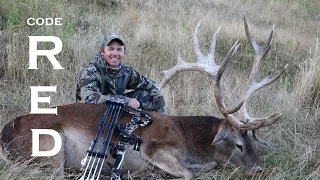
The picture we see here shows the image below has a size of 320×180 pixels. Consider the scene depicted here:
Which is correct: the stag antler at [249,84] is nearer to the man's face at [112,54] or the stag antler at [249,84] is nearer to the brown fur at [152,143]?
the brown fur at [152,143]

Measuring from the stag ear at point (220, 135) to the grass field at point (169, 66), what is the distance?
316mm

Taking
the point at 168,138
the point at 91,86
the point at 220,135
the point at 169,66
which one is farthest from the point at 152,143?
the point at 169,66

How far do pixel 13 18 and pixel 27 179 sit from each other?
4.35 metres

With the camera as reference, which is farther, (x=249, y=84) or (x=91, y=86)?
(x=91, y=86)

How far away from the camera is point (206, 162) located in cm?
495

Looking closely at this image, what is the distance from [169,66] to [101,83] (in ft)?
8.78

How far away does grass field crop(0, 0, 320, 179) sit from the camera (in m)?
5.47

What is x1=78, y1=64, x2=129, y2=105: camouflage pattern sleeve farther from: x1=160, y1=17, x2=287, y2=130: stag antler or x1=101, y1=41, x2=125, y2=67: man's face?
x1=160, y1=17, x2=287, y2=130: stag antler

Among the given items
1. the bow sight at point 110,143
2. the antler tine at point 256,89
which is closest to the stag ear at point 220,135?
the antler tine at point 256,89

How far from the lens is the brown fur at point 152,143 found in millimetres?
4688

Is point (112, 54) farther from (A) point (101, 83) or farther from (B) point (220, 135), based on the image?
(B) point (220, 135)

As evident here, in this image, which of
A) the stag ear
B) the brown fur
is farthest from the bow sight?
the stag ear

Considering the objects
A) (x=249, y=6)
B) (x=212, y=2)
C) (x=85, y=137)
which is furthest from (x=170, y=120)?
(x=249, y=6)

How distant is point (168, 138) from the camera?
4.86 m
